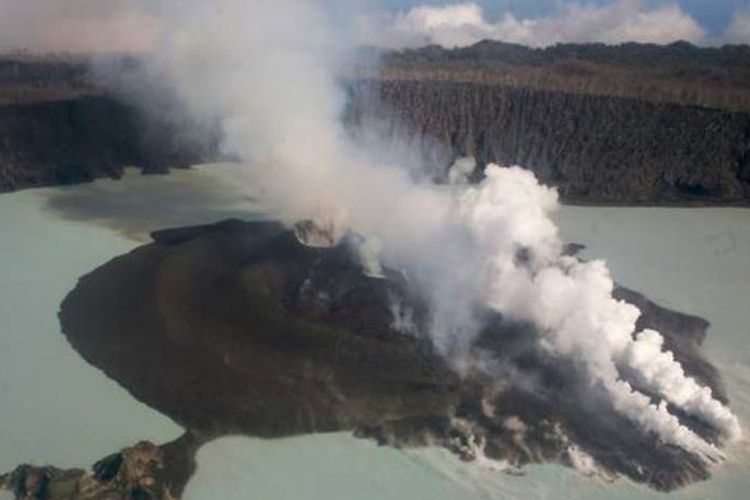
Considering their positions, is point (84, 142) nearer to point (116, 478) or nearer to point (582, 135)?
point (582, 135)

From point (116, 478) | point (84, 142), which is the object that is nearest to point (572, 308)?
point (116, 478)

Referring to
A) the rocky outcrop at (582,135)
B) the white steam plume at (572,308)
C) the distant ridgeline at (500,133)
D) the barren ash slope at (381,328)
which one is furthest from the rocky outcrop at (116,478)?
the rocky outcrop at (582,135)

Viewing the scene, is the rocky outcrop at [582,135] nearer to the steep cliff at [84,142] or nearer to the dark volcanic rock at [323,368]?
the steep cliff at [84,142]

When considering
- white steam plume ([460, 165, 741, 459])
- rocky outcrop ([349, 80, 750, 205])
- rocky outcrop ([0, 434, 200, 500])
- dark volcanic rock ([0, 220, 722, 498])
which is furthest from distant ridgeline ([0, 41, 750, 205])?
rocky outcrop ([0, 434, 200, 500])

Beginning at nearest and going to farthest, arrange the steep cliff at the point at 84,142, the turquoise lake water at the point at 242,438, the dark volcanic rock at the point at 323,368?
the turquoise lake water at the point at 242,438, the dark volcanic rock at the point at 323,368, the steep cliff at the point at 84,142

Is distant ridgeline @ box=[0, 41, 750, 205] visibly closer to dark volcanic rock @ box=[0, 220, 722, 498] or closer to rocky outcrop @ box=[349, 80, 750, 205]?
rocky outcrop @ box=[349, 80, 750, 205]

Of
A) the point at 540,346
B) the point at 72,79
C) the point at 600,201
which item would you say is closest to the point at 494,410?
the point at 540,346

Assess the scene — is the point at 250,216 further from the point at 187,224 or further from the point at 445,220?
the point at 445,220

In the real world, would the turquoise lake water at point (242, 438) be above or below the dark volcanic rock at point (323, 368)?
below
